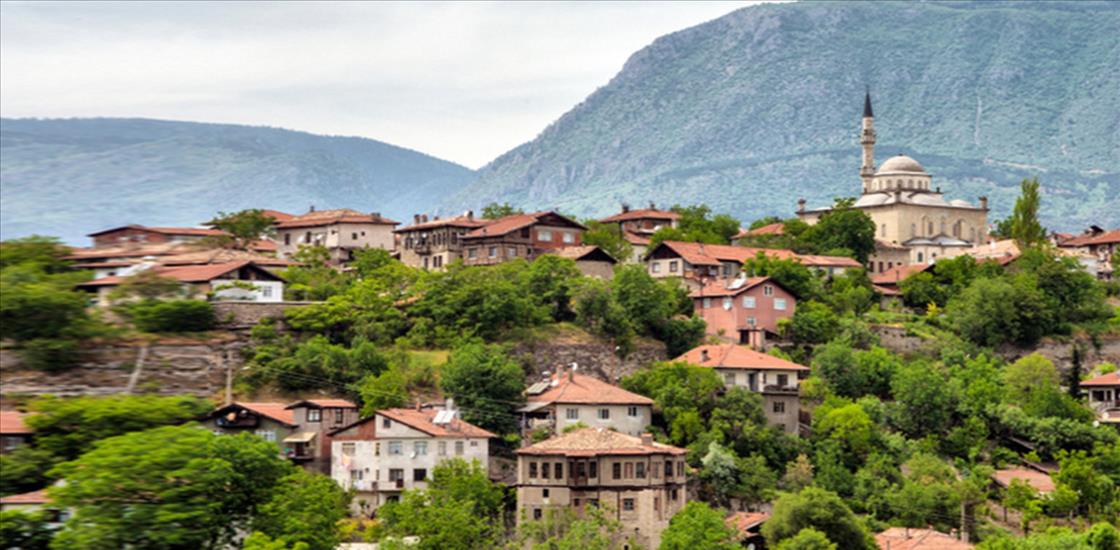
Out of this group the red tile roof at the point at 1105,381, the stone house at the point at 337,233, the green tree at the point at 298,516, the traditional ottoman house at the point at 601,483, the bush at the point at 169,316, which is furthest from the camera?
the stone house at the point at 337,233

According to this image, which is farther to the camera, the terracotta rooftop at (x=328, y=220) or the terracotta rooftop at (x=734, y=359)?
the terracotta rooftop at (x=328, y=220)

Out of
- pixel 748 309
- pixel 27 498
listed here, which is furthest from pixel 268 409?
pixel 27 498

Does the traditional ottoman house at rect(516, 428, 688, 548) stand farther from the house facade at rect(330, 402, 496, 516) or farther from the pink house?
the pink house

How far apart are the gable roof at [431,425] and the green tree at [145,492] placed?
3070cm

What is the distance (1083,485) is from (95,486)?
5153 centimetres

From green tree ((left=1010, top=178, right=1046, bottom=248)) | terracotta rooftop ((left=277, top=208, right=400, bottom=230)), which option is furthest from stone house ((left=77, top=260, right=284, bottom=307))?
green tree ((left=1010, top=178, right=1046, bottom=248))

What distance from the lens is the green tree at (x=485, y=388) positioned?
80.2 metres

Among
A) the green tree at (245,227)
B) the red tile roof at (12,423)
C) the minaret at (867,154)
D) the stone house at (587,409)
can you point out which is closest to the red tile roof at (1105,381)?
the stone house at (587,409)

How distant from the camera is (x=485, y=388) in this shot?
80.9 metres

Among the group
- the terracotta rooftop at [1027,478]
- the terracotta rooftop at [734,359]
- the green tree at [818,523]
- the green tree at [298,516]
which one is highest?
the terracotta rooftop at [734,359]

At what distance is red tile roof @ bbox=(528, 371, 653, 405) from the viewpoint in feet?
264

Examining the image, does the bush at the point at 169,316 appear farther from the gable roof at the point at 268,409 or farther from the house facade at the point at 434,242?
the house facade at the point at 434,242

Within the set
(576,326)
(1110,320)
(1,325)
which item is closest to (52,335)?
(1,325)

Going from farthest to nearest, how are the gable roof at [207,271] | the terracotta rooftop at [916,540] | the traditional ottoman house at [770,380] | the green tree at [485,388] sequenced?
the traditional ottoman house at [770,380] → the green tree at [485,388] → the gable roof at [207,271] → the terracotta rooftop at [916,540]
